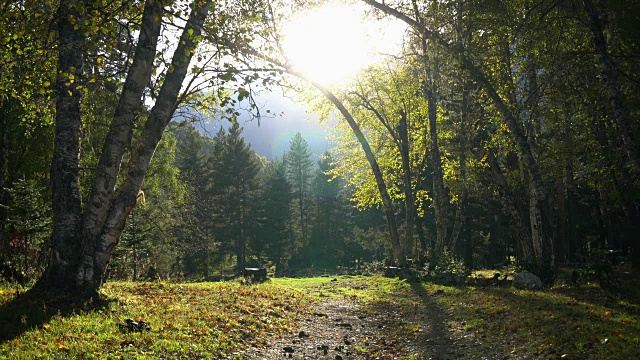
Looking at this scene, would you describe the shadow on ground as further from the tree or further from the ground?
the tree

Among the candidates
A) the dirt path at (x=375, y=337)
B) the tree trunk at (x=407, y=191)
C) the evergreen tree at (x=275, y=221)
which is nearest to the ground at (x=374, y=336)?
the dirt path at (x=375, y=337)

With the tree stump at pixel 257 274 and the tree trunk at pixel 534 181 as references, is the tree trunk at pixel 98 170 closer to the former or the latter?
the tree trunk at pixel 534 181

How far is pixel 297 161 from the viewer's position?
75.1m

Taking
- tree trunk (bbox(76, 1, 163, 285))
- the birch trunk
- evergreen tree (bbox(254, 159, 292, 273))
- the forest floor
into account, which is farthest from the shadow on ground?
evergreen tree (bbox(254, 159, 292, 273))

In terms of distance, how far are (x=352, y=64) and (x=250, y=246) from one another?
39.0 m

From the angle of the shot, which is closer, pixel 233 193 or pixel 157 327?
pixel 157 327

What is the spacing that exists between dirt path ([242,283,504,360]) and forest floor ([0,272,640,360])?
1.0 inches

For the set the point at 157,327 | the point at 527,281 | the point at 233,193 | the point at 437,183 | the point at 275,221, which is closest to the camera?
the point at 157,327

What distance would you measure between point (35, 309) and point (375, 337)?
22.6 feet

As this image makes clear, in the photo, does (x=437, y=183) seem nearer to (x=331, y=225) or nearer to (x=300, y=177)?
(x=331, y=225)

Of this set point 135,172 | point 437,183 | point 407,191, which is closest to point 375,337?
point 135,172

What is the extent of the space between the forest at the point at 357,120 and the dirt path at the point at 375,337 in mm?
1251

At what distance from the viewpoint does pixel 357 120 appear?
86.0 feet

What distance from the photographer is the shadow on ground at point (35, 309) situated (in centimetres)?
614
